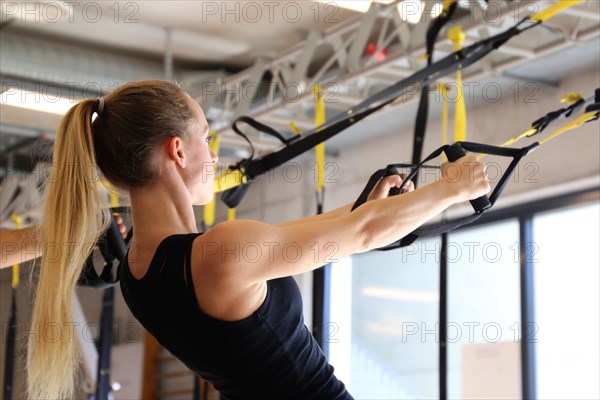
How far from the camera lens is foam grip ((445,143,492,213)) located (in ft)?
7.20

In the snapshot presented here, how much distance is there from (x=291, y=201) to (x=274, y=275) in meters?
6.25

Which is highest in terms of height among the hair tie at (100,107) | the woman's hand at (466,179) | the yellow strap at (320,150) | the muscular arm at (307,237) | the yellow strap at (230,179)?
the yellow strap at (320,150)

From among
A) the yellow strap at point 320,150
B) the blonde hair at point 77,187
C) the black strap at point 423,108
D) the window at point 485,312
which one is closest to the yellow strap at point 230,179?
the yellow strap at point 320,150

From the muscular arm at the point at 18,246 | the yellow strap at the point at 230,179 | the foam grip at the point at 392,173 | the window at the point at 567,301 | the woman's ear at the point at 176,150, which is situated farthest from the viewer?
the window at the point at 567,301

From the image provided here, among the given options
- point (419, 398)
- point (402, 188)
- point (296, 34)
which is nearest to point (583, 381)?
point (419, 398)

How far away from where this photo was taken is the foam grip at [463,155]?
2.19m

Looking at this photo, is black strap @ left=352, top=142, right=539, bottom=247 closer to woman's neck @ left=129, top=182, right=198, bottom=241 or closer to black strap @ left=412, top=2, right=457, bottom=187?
woman's neck @ left=129, top=182, right=198, bottom=241

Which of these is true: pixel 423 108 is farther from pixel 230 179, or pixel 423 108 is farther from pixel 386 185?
pixel 386 185

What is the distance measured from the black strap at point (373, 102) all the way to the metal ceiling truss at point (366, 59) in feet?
2.38

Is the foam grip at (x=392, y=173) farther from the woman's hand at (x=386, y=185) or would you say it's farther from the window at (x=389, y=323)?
the window at (x=389, y=323)

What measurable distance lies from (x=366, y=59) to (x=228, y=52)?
71.3 inches

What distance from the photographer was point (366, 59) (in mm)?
5320

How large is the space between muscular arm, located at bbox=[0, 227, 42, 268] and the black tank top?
732mm

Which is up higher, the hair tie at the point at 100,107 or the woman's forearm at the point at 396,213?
the hair tie at the point at 100,107
